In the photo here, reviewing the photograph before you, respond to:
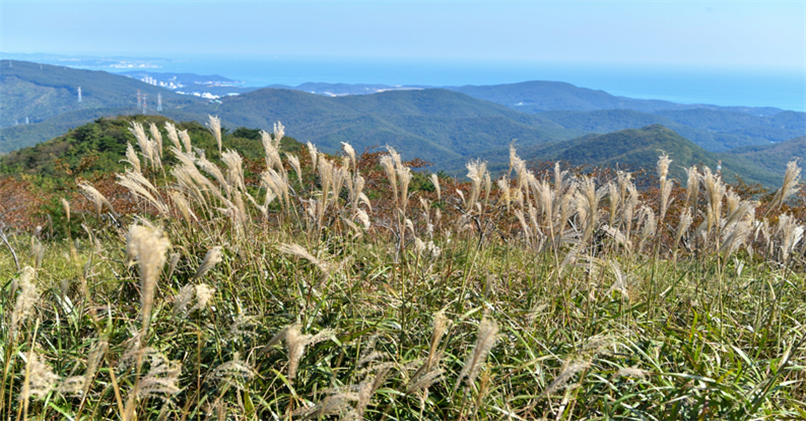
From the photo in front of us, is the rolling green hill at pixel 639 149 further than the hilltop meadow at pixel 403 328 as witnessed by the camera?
Yes

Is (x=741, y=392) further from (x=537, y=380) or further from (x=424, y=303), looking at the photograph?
(x=424, y=303)

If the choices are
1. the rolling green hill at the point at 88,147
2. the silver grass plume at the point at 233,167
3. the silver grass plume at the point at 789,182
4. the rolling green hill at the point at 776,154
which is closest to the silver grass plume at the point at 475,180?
the silver grass plume at the point at 233,167

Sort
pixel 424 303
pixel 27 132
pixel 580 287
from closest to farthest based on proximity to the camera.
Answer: pixel 424 303
pixel 580 287
pixel 27 132

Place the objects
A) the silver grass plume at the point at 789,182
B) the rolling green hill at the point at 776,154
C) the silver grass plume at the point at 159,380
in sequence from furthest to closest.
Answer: the rolling green hill at the point at 776,154 → the silver grass plume at the point at 789,182 → the silver grass plume at the point at 159,380

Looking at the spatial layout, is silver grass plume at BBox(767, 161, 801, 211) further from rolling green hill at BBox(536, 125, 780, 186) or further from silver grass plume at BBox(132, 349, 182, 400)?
rolling green hill at BBox(536, 125, 780, 186)

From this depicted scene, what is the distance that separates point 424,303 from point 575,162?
388 feet

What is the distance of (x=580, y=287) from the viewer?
141 inches

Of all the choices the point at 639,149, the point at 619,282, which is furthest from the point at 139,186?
the point at 639,149

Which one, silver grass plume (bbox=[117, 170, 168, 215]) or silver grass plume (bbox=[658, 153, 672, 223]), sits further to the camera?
silver grass plume (bbox=[658, 153, 672, 223])

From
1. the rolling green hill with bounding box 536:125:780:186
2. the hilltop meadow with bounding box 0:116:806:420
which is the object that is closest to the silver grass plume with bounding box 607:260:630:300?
the hilltop meadow with bounding box 0:116:806:420

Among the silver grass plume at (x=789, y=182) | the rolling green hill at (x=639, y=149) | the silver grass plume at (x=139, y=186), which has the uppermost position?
the silver grass plume at (x=789, y=182)

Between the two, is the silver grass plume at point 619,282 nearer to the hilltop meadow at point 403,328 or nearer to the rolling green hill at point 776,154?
the hilltop meadow at point 403,328

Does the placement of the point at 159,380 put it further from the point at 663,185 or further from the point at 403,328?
the point at 663,185

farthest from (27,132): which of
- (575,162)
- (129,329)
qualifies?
(129,329)
